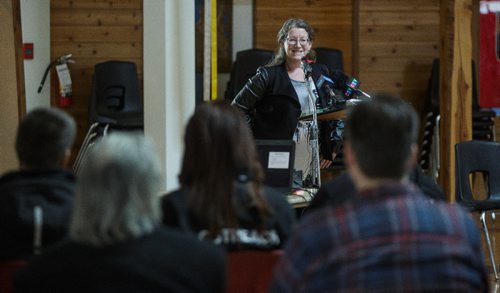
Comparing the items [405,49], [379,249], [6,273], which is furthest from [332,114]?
[405,49]

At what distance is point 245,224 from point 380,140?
0.67 metres

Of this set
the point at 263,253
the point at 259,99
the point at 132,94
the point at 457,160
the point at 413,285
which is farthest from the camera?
the point at 132,94

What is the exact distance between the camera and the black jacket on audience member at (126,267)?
6.40 feet

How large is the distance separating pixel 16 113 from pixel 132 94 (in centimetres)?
235

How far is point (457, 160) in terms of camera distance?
5906 mm

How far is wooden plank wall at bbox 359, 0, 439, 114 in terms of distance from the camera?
30.1 feet

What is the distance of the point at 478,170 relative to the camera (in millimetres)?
5992

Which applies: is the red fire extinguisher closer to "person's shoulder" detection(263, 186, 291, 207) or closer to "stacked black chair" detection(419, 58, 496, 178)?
"stacked black chair" detection(419, 58, 496, 178)

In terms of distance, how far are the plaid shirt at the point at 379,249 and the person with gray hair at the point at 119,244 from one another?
237 millimetres

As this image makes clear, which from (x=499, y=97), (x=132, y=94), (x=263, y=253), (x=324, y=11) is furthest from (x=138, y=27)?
(x=263, y=253)

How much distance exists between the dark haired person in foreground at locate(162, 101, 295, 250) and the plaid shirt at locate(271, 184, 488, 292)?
54 cm

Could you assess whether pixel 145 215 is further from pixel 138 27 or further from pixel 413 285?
pixel 138 27

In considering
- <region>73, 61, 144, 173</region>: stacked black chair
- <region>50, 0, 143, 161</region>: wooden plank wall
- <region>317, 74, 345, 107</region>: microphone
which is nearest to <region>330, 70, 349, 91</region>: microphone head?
<region>317, 74, 345, 107</region>: microphone

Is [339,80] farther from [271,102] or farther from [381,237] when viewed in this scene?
[381,237]
